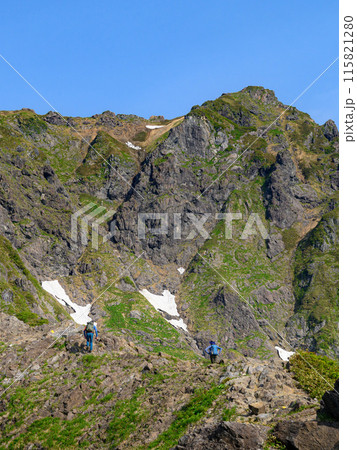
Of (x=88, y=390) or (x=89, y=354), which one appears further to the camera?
(x=89, y=354)

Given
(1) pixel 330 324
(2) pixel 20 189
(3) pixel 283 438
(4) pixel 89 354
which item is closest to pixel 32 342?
(4) pixel 89 354

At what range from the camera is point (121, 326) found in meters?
147

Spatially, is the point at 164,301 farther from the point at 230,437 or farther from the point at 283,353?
the point at 230,437

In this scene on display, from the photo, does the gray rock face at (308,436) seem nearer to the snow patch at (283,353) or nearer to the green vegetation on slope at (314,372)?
the green vegetation on slope at (314,372)

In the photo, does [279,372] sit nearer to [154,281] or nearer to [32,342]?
[32,342]

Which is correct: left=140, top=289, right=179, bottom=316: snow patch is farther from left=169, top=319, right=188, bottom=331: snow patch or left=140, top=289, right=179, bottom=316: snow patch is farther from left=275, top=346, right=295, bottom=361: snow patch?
left=275, top=346, right=295, bottom=361: snow patch

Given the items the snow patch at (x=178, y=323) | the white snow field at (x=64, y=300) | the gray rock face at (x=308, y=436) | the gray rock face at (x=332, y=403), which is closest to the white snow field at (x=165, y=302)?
the snow patch at (x=178, y=323)

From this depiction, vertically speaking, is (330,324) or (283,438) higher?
(283,438)

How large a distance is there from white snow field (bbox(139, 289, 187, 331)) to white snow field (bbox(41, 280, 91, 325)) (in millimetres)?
28392

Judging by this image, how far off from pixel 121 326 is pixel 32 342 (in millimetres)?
114189

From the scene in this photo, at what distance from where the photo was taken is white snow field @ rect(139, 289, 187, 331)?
6600 inches

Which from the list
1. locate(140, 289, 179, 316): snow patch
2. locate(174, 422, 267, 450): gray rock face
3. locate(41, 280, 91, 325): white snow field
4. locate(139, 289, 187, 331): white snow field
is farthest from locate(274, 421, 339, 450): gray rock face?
locate(140, 289, 179, 316): snow patch

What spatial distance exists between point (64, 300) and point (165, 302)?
143 ft
